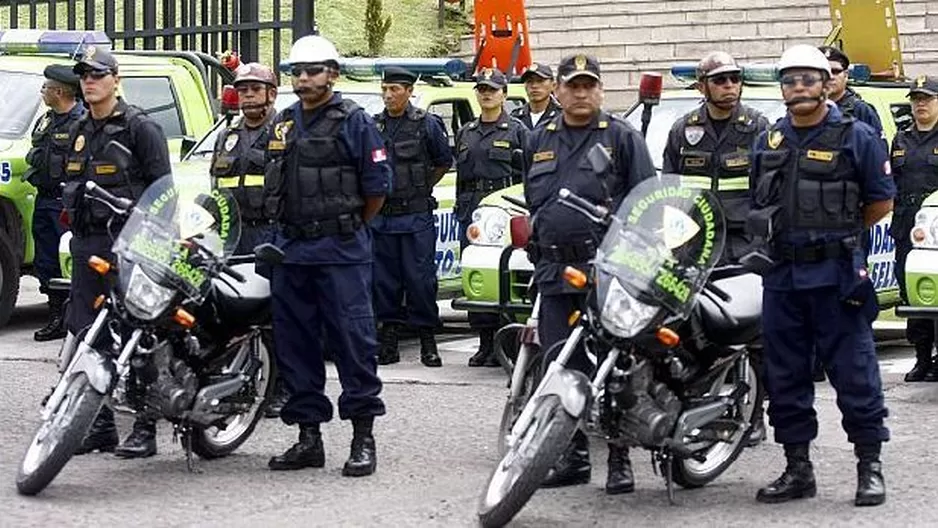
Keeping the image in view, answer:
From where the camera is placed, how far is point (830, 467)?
935 centimetres

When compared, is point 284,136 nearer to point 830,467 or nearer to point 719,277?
point 719,277

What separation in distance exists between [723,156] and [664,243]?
2751 millimetres

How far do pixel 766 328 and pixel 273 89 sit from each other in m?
3.53

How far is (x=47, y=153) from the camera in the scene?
43.6 feet

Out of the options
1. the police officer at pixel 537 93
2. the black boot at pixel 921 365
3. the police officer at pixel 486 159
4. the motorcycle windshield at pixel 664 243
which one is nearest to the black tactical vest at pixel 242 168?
the police officer at pixel 486 159

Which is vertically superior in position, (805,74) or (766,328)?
(805,74)

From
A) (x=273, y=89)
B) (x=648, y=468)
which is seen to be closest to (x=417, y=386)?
(x=273, y=89)

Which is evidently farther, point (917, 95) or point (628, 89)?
point (628, 89)

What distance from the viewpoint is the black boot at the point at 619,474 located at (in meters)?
8.73

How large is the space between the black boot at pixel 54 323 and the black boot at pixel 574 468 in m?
6.08

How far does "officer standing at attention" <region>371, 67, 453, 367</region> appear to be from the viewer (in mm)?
13016

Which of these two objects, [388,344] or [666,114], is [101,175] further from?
[666,114]

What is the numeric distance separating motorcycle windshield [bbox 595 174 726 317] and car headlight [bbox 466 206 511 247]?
4.14 metres

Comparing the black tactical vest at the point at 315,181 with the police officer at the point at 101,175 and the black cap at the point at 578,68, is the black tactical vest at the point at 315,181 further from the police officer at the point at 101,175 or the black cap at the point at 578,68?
the black cap at the point at 578,68
